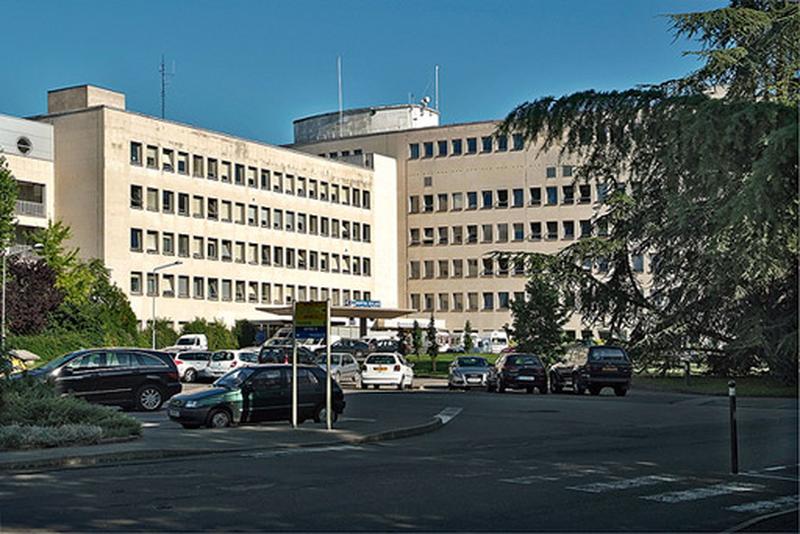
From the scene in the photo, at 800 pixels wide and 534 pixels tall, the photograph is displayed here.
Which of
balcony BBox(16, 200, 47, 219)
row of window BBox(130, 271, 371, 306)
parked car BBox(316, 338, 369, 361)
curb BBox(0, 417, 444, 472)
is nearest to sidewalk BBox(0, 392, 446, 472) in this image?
curb BBox(0, 417, 444, 472)

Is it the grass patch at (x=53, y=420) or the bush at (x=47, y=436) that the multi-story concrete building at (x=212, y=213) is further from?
the bush at (x=47, y=436)

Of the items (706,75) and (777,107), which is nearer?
(777,107)

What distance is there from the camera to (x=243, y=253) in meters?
93.5

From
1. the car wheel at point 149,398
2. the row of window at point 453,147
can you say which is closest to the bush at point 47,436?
the car wheel at point 149,398

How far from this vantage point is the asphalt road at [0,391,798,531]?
11930 mm

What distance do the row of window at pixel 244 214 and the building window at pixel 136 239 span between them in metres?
1.75

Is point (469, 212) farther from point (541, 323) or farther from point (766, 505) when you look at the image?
point (766, 505)

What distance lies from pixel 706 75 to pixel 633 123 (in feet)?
14.9

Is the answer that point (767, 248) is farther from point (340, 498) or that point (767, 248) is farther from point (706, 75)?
point (706, 75)

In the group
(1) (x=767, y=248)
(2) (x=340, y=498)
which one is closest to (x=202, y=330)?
(1) (x=767, y=248)

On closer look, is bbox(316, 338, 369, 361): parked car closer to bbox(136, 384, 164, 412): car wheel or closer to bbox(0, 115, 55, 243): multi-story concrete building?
bbox(0, 115, 55, 243): multi-story concrete building

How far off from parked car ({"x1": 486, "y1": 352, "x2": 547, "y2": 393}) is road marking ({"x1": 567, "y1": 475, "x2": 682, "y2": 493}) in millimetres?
27885

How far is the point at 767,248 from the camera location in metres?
23.7

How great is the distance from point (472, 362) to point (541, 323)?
10.3 meters
